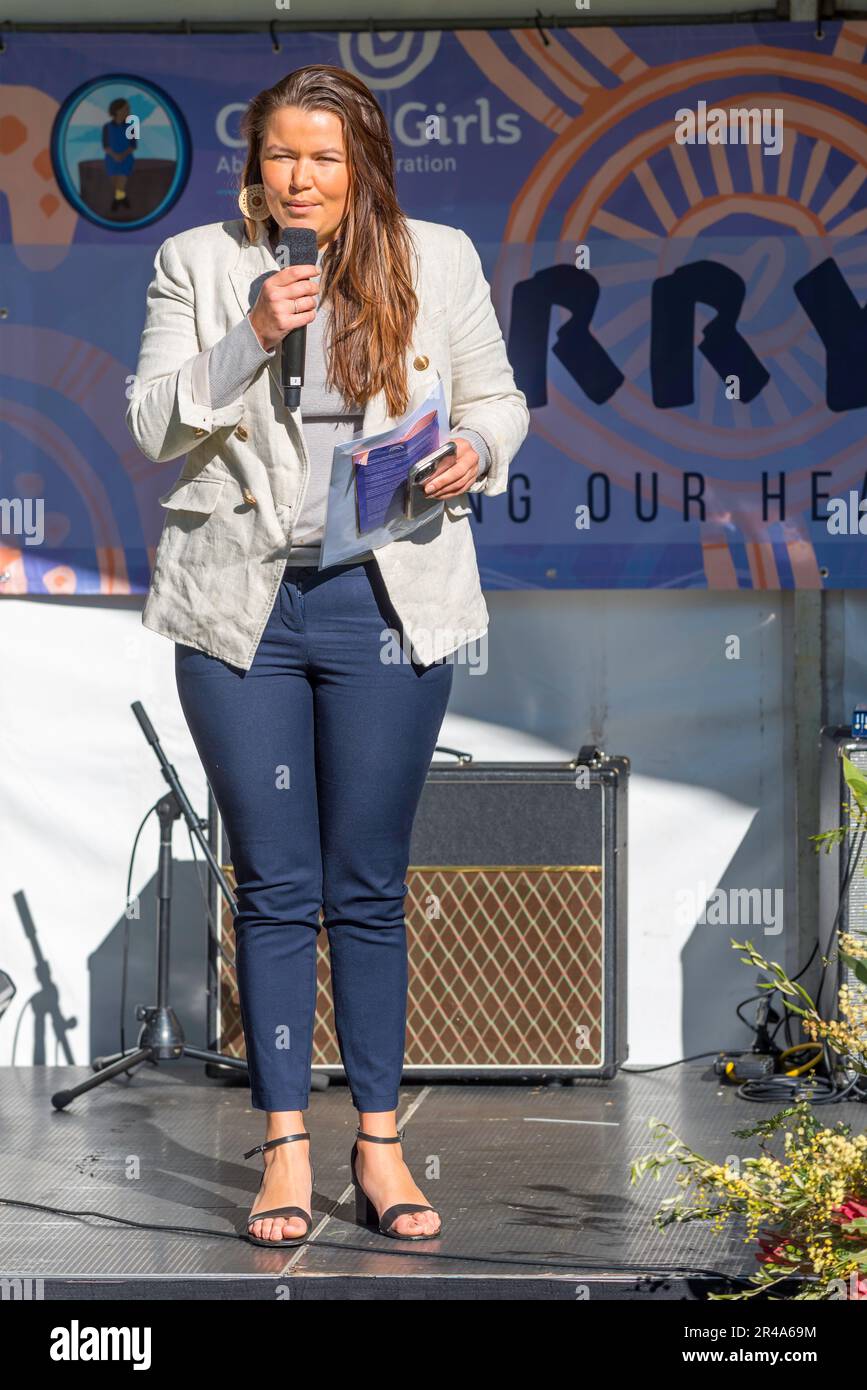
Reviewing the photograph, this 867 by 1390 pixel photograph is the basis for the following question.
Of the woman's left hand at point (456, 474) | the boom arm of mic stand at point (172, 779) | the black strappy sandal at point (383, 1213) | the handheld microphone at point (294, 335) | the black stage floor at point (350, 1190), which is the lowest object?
the black stage floor at point (350, 1190)

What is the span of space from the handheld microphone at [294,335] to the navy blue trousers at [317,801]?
0.26 m

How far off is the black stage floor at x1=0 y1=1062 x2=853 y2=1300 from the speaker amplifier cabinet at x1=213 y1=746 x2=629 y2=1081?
0.30 feet

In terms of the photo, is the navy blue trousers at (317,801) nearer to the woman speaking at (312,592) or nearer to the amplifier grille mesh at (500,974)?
the woman speaking at (312,592)

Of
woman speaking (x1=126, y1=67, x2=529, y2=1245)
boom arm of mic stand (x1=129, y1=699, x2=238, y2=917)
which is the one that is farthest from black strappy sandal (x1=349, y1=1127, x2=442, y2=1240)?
boom arm of mic stand (x1=129, y1=699, x2=238, y2=917)

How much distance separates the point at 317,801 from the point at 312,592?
30 cm

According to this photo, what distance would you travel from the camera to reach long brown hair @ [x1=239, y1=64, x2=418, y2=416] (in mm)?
2338

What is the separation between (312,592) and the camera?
2.38 meters

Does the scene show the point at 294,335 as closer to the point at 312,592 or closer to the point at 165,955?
the point at 312,592

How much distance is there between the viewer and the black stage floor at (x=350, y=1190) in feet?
7.47

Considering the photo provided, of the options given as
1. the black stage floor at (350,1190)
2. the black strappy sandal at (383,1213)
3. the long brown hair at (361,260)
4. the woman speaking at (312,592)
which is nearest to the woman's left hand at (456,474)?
the woman speaking at (312,592)

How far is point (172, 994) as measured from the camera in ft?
13.3

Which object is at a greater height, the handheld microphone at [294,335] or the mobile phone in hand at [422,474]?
the handheld microphone at [294,335]
